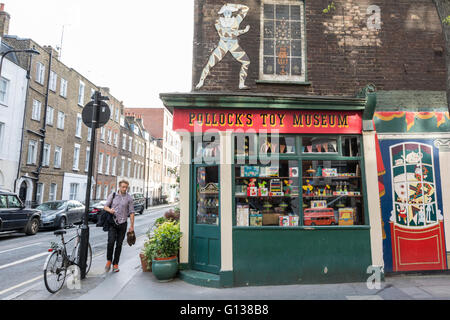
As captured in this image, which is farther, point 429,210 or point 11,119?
point 11,119

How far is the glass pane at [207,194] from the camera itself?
639 cm

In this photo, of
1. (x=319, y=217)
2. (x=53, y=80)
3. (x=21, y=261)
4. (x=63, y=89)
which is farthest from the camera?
(x=63, y=89)

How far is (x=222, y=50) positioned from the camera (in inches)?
281

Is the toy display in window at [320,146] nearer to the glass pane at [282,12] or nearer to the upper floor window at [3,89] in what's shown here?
the glass pane at [282,12]

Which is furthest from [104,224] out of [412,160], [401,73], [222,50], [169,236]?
[401,73]

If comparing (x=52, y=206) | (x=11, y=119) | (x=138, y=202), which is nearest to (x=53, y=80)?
(x=11, y=119)

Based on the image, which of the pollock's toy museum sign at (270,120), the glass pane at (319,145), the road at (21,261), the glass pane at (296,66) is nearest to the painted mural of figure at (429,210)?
the pollock's toy museum sign at (270,120)

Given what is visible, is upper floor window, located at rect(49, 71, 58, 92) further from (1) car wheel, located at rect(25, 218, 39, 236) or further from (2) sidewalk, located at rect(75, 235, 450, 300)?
(2) sidewalk, located at rect(75, 235, 450, 300)

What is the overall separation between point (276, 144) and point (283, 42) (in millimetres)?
2782

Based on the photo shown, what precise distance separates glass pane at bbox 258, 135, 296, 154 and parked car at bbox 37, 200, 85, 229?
46.8 feet

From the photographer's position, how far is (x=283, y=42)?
7457 mm

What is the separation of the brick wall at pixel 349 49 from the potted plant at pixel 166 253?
3368mm

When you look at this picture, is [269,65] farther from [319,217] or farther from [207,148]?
[319,217]

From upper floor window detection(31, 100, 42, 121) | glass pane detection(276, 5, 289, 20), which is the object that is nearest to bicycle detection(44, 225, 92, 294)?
glass pane detection(276, 5, 289, 20)
